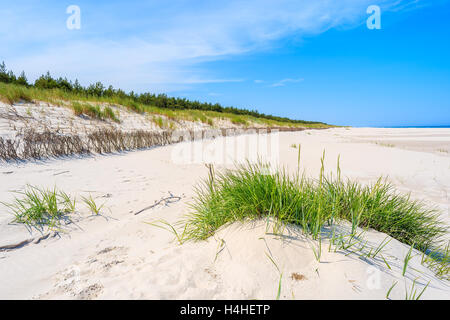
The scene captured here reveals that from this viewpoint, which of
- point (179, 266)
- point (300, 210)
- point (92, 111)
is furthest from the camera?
point (92, 111)

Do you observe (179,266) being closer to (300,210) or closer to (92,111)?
(300,210)

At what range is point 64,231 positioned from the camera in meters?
2.26

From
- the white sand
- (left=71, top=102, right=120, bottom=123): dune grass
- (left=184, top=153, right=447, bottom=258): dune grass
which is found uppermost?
(left=71, top=102, right=120, bottom=123): dune grass

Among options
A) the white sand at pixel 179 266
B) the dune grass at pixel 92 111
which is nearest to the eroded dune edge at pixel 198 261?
the white sand at pixel 179 266

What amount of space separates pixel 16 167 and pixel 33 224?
3.72m

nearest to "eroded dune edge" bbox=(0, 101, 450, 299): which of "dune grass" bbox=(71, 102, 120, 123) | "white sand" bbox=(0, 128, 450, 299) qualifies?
"white sand" bbox=(0, 128, 450, 299)

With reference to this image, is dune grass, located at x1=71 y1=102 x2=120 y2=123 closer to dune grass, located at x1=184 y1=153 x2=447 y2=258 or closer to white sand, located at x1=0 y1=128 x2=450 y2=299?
white sand, located at x1=0 y1=128 x2=450 y2=299

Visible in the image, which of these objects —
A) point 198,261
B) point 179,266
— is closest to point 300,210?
point 198,261

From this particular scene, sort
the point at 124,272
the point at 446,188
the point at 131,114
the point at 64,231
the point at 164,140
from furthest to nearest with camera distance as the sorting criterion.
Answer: the point at 131,114
the point at 164,140
the point at 446,188
the point at 64,231
the point at 124,272

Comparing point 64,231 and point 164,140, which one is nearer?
point 64,231

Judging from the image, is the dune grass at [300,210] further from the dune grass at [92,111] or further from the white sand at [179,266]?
the dune grass at [92,111]

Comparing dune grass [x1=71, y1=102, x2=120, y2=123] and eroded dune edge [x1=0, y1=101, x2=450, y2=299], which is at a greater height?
dune grass [x1=71, y1=102, x2=120, y2=123]
